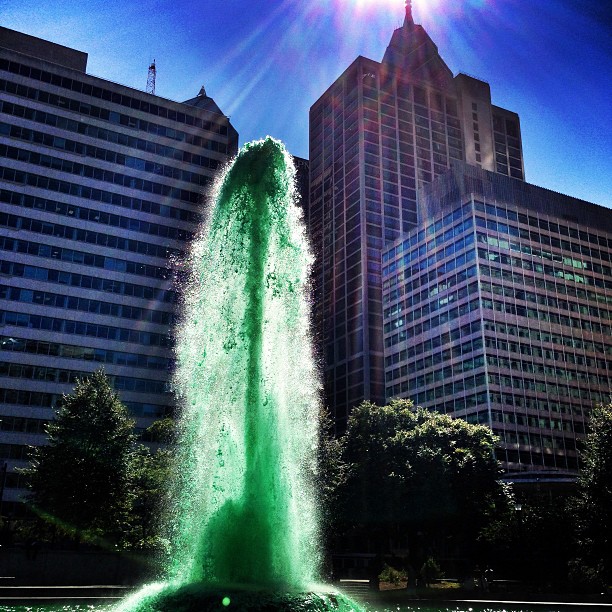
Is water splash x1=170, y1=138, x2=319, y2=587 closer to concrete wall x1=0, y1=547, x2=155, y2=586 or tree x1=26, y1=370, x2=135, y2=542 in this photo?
concrete wall x1=0, y1=547, x2=155, y2=586

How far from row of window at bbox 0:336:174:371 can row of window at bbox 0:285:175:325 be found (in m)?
4.57

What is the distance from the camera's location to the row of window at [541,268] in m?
93.3

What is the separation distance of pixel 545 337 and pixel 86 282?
64.4 m

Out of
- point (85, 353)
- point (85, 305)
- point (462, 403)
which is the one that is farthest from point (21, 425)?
point (462, 403)

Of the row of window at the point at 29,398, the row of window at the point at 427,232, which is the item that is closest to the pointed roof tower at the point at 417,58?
the row of window at the point at 427,232

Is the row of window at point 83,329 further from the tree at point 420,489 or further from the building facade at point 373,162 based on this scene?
the building facade at point 373,162

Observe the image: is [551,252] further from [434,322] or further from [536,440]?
[536,440]

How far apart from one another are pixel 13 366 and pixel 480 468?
52750mm

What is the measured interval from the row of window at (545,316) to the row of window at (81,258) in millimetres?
45769

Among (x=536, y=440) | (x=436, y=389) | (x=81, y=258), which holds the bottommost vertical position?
(x=536, y=440)

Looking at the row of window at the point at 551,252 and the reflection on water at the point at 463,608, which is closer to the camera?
the reflection on water at the point at 463,608

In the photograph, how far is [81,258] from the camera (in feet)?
260

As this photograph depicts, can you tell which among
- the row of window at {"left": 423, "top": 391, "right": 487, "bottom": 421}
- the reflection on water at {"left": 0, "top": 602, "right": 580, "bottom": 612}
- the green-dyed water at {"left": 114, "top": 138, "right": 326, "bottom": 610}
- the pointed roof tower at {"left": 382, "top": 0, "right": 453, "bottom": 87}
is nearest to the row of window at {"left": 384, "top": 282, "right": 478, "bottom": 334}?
the row of window at {"left": 423, "top": 391, "right": 487, "bottom": 421}

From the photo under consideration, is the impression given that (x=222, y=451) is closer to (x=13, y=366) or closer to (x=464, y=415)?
(x=13, y=366)
